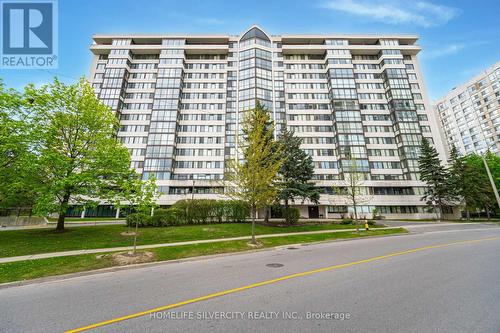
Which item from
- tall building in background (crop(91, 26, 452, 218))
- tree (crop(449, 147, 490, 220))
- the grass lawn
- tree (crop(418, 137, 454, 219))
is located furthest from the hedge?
tree (crop(449, 147, 490, 220))

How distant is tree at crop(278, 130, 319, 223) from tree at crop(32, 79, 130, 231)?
16949mm

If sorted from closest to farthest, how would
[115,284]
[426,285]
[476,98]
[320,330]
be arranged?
[320,330]
[426,285]
[115,284]
[476,98]

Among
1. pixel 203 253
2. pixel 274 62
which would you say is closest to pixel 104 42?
pixel 274 62

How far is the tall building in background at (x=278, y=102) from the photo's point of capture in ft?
148

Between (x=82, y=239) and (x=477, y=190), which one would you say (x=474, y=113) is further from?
(x=82, y=239)

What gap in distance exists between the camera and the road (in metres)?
3.97

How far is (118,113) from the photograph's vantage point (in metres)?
47.5

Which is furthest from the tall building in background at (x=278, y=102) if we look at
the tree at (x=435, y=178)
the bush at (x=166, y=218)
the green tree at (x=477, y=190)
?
the bush at (x=166, y=218)

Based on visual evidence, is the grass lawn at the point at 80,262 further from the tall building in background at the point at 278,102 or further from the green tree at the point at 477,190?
the green tree at the point at 477,190

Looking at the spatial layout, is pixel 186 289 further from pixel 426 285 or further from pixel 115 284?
pixel 426 285

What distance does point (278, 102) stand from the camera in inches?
1951

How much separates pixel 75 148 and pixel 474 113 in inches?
4305

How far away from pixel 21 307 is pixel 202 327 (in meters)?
5.09

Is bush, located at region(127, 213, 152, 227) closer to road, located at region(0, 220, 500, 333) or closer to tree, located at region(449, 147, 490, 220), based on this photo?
road, located at region(0, 220, 500, 333)
